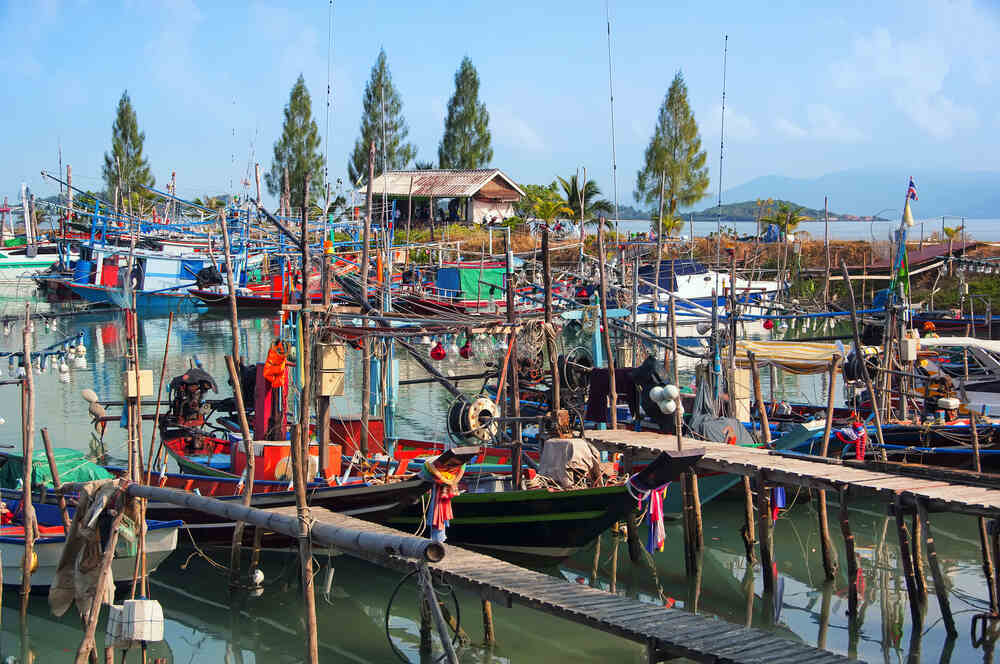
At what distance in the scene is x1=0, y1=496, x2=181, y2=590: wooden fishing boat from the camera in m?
11.7

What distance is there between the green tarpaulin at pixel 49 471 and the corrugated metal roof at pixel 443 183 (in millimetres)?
37590

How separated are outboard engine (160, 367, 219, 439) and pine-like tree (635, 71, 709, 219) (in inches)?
1564

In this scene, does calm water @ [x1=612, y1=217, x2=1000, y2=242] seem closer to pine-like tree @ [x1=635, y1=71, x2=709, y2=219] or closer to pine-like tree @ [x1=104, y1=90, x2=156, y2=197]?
pine-like tree @ [x1=635, y1=71, x2=709, y2=219]

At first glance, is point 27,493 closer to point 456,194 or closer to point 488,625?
point 488,625

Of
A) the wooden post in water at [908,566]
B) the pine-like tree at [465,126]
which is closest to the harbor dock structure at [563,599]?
the wooden post in water at [908,566]

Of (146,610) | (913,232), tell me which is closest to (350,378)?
(146,610)

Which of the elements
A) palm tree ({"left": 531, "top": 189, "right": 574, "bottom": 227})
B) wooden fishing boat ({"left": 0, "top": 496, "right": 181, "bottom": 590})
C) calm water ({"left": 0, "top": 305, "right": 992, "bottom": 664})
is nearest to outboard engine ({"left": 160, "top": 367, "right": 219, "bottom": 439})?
calm water ({"left": 0, "top": 305, "right": 992, "bottom": 664})

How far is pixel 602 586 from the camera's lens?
13.4 m

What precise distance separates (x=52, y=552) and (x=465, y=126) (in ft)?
172

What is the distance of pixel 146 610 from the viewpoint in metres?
8.54

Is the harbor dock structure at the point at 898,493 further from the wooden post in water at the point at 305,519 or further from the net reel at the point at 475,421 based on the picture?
the wooden post in water at the point at 305,519

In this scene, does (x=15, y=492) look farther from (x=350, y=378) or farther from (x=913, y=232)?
(x=913, y=232)

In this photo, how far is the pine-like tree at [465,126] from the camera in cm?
6169

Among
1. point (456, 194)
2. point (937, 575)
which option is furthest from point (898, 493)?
point (456, 194)
